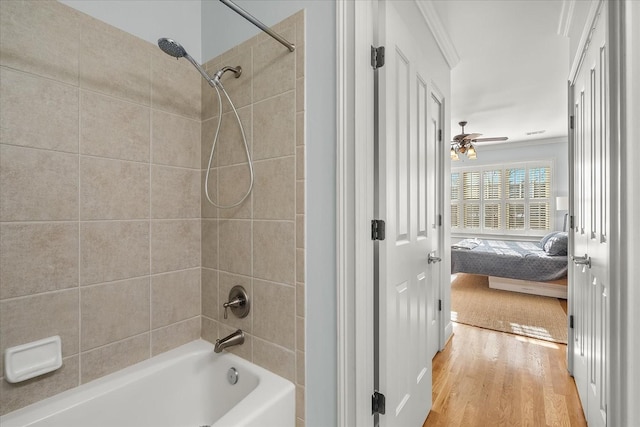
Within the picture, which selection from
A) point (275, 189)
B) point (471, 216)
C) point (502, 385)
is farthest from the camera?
point (471, 216)

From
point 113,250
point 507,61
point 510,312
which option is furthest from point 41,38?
point 510,312

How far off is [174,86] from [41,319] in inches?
45.3

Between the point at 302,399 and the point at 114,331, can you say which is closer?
the point at 302,399

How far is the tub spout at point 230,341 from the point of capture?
51.9 inches

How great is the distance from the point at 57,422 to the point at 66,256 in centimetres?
58

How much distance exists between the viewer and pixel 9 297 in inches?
41.1

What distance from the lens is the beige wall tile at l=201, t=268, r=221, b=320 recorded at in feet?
5.01

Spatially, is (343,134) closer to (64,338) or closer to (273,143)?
(273,143)

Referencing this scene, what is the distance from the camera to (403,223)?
1.35 metres

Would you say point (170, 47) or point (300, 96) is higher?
point (170, 47)

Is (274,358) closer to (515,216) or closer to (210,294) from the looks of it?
(210,294)

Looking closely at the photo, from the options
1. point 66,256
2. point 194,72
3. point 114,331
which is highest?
point 194,72

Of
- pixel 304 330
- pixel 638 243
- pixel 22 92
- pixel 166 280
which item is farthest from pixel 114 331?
pixel 638 243

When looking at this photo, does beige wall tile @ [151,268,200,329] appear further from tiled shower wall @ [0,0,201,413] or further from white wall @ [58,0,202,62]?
white wall @ [58,0,202,62]
